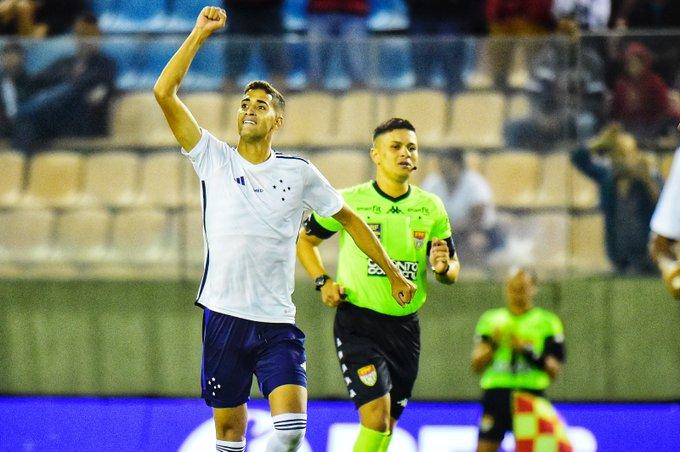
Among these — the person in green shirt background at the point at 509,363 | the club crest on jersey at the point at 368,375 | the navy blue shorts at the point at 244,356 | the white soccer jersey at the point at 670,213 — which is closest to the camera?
the white soccer jersey at the point at 670,213

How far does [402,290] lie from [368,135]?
3292 millimetres

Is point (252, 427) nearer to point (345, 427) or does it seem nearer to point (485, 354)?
point (345, 427)

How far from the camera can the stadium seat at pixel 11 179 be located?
32.9ft

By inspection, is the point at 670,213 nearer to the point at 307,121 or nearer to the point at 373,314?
the point at 373,314

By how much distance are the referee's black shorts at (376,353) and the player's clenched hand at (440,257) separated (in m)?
0.62

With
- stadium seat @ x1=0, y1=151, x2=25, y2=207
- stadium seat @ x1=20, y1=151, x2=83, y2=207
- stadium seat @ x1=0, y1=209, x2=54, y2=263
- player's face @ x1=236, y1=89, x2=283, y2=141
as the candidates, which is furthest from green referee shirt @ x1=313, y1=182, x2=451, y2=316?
stadium seat @ x1=0, y1=151, x2=25, y2=207

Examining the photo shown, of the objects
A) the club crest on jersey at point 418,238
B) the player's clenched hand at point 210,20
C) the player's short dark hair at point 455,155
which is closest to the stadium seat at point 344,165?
the player's short dark hair at point 455,155

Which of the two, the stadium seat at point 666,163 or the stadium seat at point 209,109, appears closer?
the stadium seat at point 666,163

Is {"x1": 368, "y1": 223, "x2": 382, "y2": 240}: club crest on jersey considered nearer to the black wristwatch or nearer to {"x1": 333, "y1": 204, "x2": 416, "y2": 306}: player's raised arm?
the black wristwatch

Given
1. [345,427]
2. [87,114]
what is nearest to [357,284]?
[345,427]

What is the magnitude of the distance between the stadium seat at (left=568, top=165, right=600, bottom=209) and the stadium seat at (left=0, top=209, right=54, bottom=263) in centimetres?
396

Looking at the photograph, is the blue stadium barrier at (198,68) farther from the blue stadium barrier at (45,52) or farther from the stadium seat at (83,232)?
the stadium seat at (83,232)

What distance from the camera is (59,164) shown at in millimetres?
10055

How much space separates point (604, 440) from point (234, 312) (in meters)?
3.70
